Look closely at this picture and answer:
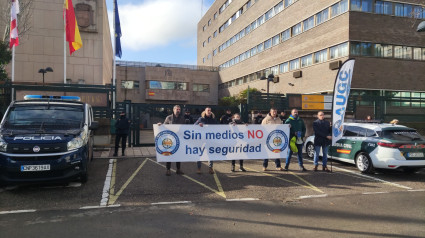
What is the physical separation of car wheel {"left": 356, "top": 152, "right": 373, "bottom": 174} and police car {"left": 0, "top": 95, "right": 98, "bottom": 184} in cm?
760

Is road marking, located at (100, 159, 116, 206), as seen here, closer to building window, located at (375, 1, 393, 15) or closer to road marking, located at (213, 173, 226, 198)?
road marking, located at (213, 173, 226, 198)

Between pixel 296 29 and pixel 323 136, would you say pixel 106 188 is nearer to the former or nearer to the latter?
pixel 323 136

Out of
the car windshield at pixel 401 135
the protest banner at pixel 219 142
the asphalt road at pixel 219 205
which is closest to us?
the asphalt road at pixel 219 205

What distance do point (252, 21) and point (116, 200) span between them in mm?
37386

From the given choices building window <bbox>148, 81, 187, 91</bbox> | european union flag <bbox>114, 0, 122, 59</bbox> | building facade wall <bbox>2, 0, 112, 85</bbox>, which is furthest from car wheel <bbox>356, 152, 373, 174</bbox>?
building window <bbox>148, 81, 187, 91</bbox>

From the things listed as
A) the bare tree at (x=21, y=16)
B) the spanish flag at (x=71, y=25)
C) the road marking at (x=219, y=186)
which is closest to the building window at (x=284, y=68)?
the spanish flag at (x=71, y=25)

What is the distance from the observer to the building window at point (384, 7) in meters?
23.8

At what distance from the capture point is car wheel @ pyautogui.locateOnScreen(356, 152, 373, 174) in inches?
330

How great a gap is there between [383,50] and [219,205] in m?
24.3

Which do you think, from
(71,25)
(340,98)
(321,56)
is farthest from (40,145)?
(321,56)

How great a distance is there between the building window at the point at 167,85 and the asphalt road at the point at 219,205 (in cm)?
3437

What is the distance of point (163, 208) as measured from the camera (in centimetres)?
536

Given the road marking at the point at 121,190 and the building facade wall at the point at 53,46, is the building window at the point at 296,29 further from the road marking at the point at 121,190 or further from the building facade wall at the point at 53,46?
the road marking at the point at 121,190

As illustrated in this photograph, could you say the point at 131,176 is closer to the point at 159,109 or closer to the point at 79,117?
the point at 79,117
